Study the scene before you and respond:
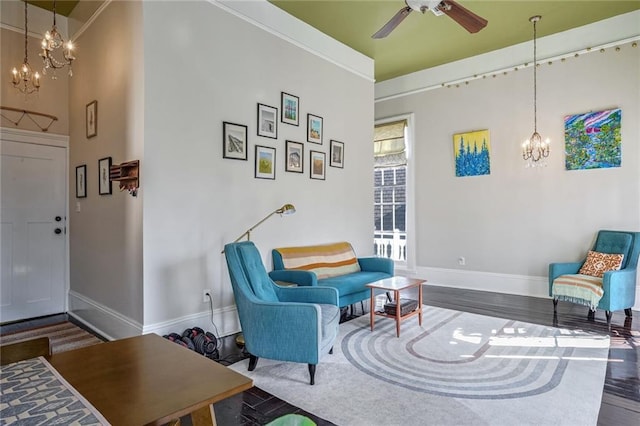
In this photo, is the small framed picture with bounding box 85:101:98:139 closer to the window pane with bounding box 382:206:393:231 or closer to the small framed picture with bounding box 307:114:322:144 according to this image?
the small framed picture with bounding box 307:114:322:144

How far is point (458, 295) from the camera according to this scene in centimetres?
542

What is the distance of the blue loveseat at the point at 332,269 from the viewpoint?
3898mm

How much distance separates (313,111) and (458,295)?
133 inches

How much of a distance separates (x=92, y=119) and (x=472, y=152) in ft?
17.2

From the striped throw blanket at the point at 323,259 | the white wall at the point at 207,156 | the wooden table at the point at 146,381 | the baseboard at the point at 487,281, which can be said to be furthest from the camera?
Result: the baseboard at the point at 487,281

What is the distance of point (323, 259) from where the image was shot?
452cm

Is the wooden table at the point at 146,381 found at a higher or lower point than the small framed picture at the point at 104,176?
lower

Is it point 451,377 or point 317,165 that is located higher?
point 317,165

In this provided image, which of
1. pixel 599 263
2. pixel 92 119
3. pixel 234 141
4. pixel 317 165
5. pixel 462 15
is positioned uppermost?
pixel 462 15

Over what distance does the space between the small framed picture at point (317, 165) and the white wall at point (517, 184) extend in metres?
2.36

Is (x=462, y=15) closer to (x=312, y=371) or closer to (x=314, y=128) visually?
(x=314, y=128)

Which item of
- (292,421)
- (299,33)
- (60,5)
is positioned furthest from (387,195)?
(292,421)

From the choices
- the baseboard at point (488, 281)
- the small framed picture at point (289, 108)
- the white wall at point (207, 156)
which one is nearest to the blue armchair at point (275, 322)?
the white wall at point (207, 156)

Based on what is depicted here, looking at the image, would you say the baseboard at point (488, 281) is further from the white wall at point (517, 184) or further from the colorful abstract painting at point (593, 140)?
the colorful abstract painting at point (593, 140)
